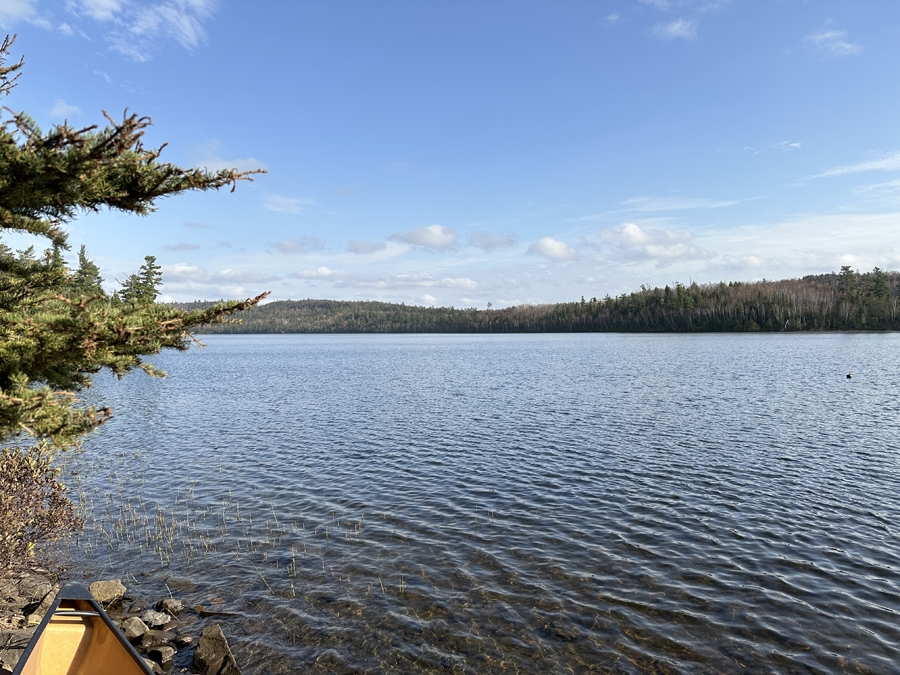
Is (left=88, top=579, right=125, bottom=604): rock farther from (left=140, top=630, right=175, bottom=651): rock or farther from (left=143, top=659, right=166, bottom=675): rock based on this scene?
(left=143, top=659, right=166, bottom=675): rock

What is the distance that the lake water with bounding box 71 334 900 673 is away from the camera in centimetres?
1077

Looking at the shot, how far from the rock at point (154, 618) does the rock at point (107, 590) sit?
1.49 metres

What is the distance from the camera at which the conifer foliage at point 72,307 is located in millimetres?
6316

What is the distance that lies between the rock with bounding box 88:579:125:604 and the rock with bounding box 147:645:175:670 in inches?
121

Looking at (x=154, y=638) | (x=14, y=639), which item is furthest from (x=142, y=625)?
(x=14, y=639)

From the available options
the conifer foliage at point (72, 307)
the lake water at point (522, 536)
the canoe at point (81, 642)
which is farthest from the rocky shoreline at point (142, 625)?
the conifer foliage at point (72, 307)

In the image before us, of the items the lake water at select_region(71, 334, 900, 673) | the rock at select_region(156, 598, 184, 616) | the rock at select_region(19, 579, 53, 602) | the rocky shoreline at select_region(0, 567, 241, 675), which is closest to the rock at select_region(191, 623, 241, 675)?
the rocky shoreline at select_region(0, 567, 241, 675)

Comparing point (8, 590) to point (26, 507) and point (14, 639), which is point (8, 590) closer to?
point (26, 507)

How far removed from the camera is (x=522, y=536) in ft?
53.0

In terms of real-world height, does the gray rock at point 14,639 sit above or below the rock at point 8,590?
above

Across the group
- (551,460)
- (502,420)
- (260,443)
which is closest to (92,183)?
(551,460)

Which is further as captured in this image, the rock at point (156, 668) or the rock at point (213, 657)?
the rock at point (213, 657)

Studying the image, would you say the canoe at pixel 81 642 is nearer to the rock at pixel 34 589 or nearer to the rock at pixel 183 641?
the rock at pixel 183 641

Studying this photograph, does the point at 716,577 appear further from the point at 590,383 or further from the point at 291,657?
the point at 590,383
